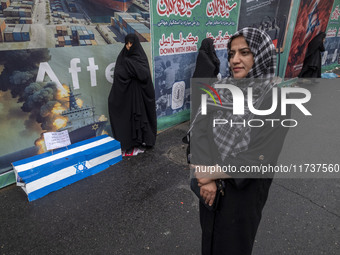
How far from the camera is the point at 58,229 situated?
237cm

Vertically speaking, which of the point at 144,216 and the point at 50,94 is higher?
the point at 50,94

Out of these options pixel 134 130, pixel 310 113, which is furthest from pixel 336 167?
pixel 134 130

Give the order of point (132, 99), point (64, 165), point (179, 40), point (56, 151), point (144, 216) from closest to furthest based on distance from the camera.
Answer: point (144, 216), point (64, 165), point (56, 151), point (132, 99), point (179, 40)

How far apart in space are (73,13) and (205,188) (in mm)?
3208

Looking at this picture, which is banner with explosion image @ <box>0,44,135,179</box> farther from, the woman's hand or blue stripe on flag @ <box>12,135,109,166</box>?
the woman's hand

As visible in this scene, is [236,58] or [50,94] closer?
[236,58]

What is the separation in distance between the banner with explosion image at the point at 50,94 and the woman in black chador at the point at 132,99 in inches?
11.2

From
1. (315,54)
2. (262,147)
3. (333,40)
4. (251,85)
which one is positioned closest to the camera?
(262,147)

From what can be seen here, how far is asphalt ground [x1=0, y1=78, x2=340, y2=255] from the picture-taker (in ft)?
7.20

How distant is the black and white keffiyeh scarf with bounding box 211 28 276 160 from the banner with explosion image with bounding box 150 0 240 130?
130 inches

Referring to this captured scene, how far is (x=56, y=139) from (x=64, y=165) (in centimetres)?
57

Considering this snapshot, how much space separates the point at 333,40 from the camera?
1152 cm

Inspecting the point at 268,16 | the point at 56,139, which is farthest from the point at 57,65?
the point at 268,16

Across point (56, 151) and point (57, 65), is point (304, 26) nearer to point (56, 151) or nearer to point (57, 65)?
point (57, 65)
